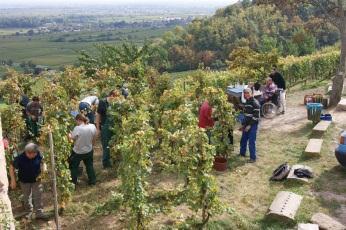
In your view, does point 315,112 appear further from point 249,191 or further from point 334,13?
point 249,191

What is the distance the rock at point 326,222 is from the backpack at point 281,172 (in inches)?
83.3

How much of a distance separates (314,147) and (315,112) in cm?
302

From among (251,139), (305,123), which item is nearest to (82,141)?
(251,139)

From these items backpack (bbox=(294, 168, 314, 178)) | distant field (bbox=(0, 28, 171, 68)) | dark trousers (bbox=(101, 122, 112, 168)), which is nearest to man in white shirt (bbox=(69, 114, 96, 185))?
dark trousers (bbox=(101, 122, 112, 168))

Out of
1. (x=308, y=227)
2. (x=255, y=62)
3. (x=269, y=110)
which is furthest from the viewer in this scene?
(x=255, y=62)

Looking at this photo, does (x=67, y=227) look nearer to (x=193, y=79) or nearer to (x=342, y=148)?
(x=342, y=148)

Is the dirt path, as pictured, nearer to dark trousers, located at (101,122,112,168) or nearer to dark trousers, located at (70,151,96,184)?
dark trousers, located at (70,151,96,184)

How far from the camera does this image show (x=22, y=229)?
8.48 m

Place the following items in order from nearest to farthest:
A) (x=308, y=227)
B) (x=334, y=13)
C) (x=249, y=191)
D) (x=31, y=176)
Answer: (x=308, y=227)
(x=31, y=176)
(x=249, y=191)
(x=334, y=13)

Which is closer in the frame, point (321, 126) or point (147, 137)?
point (147, 137)

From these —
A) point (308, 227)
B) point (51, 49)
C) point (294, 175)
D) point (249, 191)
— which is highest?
point (308, 227)

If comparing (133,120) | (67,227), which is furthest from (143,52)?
(67,227)

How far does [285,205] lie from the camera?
8898 millimetres

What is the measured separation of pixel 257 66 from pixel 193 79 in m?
3.54
